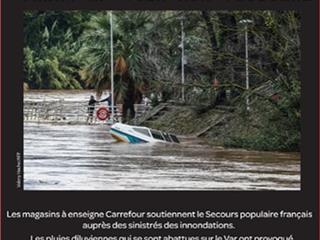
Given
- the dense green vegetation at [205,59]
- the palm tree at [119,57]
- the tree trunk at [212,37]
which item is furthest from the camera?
the palm tree at [119,57]

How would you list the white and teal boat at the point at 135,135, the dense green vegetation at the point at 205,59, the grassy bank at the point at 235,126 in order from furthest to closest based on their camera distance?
the white and teal boat at the point at 135,135 < the grassy bank at the point at 235,126 < the dense green vegetation at the point at 205,59

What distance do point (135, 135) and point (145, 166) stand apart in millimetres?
6375

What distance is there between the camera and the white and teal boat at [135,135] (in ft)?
84.9

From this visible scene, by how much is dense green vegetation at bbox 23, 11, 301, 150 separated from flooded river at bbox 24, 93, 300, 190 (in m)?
0.80

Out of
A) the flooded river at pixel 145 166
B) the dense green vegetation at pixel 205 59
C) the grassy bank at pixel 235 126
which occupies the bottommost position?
the flooded river at pixel 145 166

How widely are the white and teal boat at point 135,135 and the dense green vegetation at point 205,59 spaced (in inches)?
52.8

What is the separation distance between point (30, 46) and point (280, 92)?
18.3ft

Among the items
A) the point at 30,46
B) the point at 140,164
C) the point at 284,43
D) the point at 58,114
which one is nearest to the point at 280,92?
the point at 284,43

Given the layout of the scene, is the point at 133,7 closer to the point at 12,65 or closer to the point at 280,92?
the point at 12,65

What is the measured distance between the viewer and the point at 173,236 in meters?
11.1

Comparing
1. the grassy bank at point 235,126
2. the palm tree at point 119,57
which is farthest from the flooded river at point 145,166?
the palm tree at point 119,57

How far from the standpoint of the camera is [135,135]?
26062 millimetres

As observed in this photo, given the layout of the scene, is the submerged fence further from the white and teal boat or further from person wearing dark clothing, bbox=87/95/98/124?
the white and teal boat

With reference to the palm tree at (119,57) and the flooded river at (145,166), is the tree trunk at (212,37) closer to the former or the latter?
the flooded river at (145,166)
